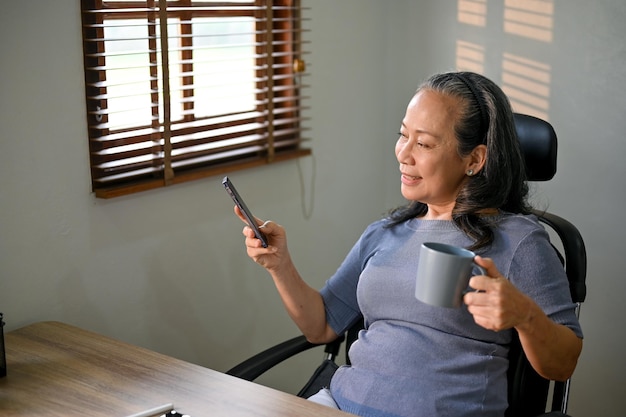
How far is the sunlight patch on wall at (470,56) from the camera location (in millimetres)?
3018

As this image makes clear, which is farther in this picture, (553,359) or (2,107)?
(2,107)

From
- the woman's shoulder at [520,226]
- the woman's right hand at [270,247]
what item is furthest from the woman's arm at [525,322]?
the woman's right hand at [270,247]

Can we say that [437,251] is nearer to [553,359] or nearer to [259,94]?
[553,359]

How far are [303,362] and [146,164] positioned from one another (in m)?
1.12

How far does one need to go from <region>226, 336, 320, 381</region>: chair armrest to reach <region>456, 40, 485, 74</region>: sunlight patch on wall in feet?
4.49

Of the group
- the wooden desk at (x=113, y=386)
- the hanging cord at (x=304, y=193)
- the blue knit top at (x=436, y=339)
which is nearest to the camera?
the wooden desk at (x=113, y=386)

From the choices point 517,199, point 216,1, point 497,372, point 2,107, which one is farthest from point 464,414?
point 216,1

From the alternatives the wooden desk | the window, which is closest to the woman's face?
the wooden desk

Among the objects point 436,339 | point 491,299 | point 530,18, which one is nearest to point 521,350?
point 436,339

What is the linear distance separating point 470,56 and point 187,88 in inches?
45.1

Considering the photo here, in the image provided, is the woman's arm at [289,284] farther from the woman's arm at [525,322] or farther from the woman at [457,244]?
the woman's arm at [525,322]

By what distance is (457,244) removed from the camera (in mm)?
1908

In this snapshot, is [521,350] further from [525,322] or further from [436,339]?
[525,322]

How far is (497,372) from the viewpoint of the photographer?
185 centimetres
